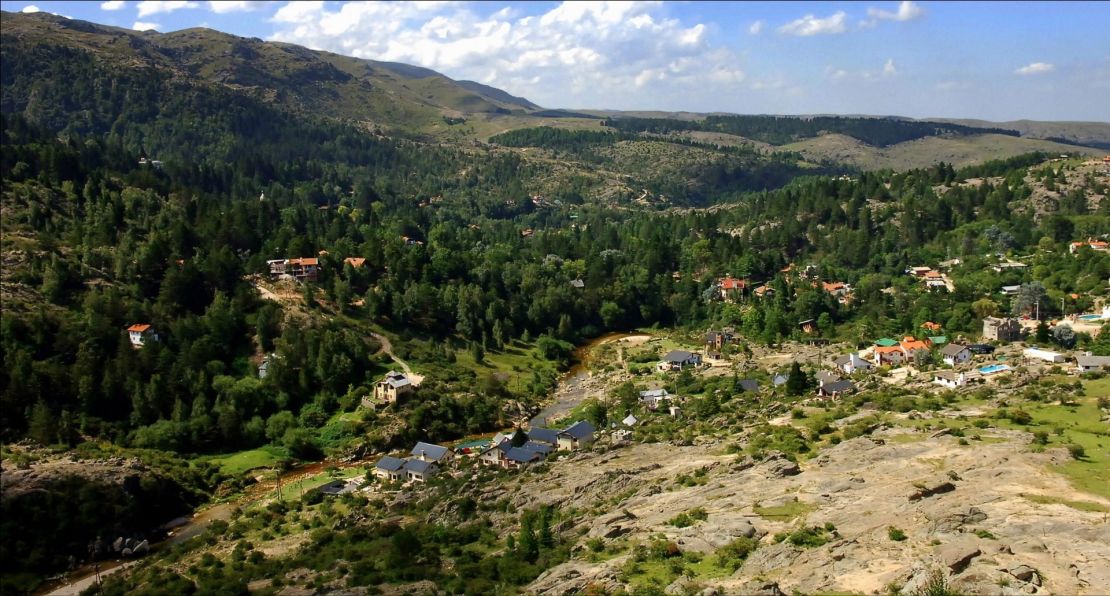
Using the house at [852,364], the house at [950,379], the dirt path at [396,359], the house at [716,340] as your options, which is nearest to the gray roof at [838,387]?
the house at [950,379]

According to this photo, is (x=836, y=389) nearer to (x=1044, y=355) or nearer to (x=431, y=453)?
(x=1044, y=355)

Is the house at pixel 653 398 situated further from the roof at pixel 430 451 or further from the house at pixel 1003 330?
the house at pixel 1003 330

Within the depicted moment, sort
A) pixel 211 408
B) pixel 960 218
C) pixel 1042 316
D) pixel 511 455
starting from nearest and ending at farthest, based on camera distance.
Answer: pixel 511 455
pixel 211 408
pixel 1042 316
pixel 960 218

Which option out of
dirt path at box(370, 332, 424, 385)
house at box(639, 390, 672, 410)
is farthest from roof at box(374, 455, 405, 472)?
house at box(639, 390, 672, 410)

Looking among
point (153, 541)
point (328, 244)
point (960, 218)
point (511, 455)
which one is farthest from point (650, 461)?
point (960, 218)

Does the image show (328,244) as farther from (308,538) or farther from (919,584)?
(919,584)

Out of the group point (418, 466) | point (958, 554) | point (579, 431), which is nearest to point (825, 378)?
point (579, 431)
